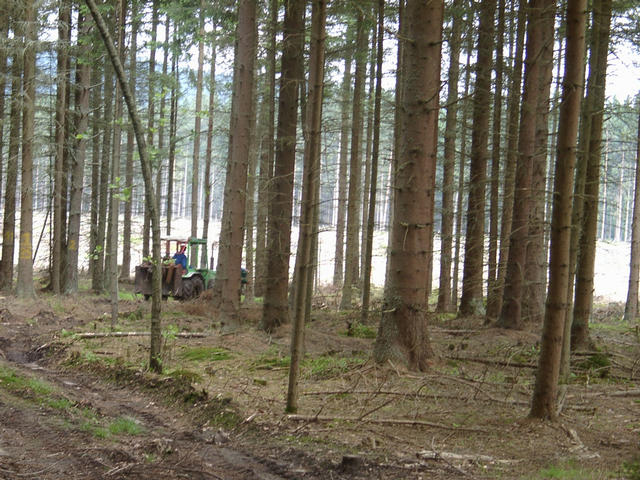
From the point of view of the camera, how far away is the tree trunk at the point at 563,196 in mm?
6145

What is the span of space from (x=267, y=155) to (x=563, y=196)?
593 inches

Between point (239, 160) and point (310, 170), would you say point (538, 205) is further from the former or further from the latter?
point (310, 170)

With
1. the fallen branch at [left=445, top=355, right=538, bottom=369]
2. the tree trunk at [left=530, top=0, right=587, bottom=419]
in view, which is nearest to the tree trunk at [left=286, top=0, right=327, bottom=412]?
the tree trunk at [left=530, top=0, right=587, bottom=419]

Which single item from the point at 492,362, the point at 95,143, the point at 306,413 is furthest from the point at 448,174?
the point at 95,143

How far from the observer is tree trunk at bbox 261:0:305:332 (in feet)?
39.9

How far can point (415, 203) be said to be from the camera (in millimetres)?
8656

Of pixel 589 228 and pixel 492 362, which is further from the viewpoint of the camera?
pixel 589 228

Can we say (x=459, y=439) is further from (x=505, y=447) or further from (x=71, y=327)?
(x=71, y=327)

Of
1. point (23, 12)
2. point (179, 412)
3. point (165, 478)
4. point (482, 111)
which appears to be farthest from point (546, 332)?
point (23, 12)

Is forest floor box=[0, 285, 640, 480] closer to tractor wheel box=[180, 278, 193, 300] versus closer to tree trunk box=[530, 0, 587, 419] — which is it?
tree trunk box=[530, 0, 587, 419]

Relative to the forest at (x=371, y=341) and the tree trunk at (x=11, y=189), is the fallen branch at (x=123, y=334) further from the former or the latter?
the tree trunk at (x=11, y=189)

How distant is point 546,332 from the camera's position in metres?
6.33

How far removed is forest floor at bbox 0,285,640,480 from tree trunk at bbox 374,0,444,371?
490 mm

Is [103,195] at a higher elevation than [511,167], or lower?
lower
